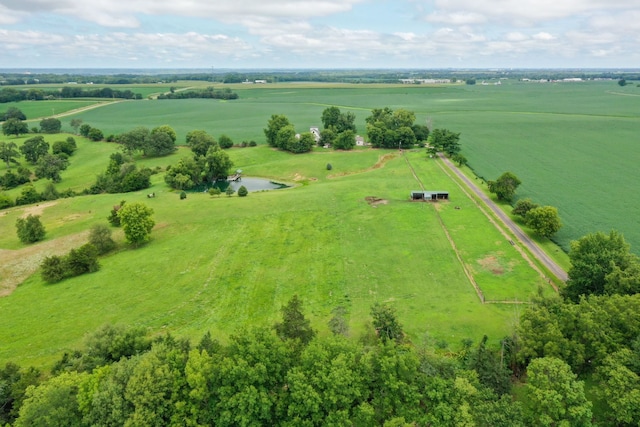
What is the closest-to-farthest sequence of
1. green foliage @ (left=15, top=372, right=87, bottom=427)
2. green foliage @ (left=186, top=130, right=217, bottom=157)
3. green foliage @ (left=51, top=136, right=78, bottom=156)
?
1. green foliage @ (left=15, top=372, right=87, bottom=427)
2. green foliage @ (left=186, top=130, right=217, bottom=157)
3. green foliage @ (left=51, top=136, right=78, bottom=156)

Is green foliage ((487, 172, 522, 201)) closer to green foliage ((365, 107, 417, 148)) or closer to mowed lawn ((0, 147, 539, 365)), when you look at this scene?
mowed lawn ((0, 147, 539, 365))

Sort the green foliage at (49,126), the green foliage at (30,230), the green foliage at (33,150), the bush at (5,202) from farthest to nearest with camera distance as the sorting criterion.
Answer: the green foliage at (49,126)
the green foliage at (33,150)
the bush at (5,202)
the green foliage at (30,230)

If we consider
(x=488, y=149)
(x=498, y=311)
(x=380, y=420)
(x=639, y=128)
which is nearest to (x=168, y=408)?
(x=380, y=420)

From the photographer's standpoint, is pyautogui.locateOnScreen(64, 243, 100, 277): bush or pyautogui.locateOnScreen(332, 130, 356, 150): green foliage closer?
pyautogui.locateOnScreen(64, 243, 100, 277): bush

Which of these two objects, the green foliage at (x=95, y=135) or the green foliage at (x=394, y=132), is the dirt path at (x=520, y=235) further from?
the green foliage at (x=95, y=135)

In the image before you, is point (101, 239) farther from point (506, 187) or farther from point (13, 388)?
point (506, 187)

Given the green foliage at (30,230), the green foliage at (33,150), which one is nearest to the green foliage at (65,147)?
the green foliage at (33,150)

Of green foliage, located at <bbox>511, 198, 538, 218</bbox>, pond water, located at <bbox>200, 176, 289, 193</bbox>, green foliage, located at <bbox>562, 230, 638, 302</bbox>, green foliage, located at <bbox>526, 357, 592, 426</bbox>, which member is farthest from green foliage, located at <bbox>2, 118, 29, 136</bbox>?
green foliage, located at <bbox>526, 357, 592, 426</bbox>
